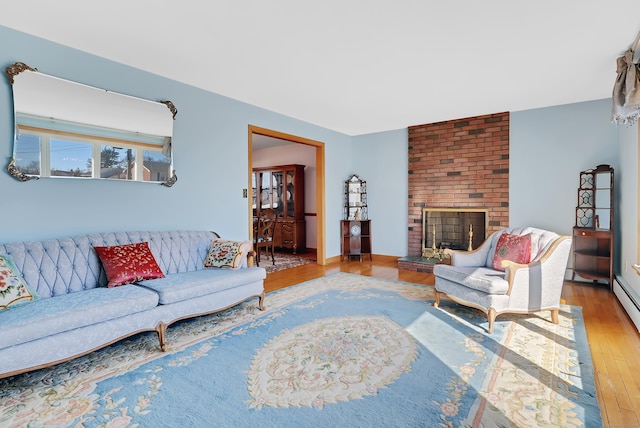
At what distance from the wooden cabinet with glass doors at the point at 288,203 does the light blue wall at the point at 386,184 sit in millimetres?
1589

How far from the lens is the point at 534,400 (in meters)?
1.85

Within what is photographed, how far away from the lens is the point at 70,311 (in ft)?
6.98

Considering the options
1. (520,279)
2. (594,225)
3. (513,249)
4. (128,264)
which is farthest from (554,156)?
(128,264)

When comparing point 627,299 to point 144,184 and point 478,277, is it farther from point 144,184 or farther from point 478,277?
point 144,184

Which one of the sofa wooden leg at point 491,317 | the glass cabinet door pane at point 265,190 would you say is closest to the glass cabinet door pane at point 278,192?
the glass cabinet door pane at point 265,190

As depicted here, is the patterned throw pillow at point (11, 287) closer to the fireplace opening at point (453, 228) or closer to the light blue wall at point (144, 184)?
the light blue wall at point (144, 184)

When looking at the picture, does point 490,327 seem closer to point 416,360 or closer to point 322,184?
point 416,360

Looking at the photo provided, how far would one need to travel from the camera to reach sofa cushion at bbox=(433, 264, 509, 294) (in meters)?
2.90

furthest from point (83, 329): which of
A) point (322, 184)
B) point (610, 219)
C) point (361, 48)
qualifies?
point (610, 219)

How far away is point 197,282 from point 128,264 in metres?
0.60

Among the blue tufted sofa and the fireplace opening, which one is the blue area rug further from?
the fireplace opening

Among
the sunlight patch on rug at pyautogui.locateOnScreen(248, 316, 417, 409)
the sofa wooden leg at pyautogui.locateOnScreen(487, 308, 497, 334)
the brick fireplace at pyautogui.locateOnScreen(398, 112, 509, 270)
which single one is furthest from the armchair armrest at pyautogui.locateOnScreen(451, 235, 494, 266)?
the brick fireplace at pyautogui.locateOnScreen(398, 112, 509, 270)

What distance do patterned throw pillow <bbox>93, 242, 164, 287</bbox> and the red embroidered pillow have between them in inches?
132

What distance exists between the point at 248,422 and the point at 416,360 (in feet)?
4.07
